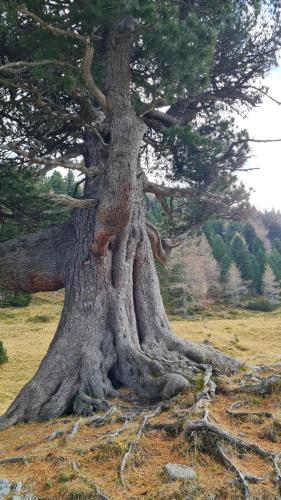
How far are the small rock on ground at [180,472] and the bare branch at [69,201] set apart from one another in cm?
374

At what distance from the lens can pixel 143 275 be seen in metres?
8.37

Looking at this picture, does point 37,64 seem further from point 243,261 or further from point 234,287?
point 243,261

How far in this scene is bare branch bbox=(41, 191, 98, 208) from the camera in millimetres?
6000

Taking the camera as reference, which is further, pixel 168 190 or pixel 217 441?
pixel 168 190

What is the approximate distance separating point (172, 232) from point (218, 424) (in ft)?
22.0

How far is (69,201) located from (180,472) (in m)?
4.24

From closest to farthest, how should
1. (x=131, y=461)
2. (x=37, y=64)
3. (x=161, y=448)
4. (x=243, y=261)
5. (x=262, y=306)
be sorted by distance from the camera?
(x=131, y=461) → (x=161, y=448) → (x=37, y=64) → (x=262, y=306) → (x=243, y=261)

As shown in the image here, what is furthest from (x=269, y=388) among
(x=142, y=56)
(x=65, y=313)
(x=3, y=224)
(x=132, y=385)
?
(x=3, y=224)

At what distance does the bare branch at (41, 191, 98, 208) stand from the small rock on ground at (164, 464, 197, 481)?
3.74m

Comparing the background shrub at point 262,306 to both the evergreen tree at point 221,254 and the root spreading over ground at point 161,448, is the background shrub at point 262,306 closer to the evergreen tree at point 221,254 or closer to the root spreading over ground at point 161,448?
the evergreen tree at point 221,254

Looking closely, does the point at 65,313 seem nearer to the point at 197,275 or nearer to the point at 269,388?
the point at 269,388

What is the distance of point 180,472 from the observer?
12.2 ft

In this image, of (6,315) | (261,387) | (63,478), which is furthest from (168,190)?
(6,315)

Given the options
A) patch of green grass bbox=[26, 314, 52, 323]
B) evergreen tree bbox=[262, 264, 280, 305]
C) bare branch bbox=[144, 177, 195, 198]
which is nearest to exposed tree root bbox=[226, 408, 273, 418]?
bare branch bbox=[144, 177, 195, 198]
